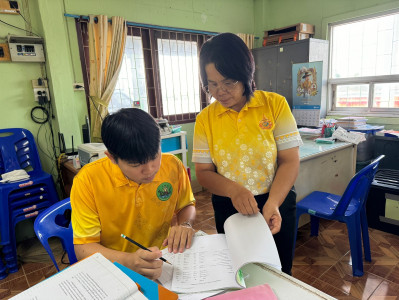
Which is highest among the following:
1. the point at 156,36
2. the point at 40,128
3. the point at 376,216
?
the point at 156,36

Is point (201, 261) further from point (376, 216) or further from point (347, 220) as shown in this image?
point (376, 216)

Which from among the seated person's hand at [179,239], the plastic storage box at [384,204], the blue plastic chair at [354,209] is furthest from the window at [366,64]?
the seated person's hand at [179,239]

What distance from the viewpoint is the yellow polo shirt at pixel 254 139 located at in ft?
3.49

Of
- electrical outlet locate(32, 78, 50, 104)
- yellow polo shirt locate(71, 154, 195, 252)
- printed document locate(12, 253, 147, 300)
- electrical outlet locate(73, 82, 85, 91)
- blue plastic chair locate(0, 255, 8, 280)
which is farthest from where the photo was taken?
electrical outlet locate(73, 82, 85, 91)

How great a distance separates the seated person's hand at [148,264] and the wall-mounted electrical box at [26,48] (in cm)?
253

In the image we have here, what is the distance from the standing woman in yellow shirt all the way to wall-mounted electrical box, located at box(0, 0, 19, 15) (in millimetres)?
2374

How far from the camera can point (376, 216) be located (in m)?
2.53

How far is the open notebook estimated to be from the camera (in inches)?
28.8

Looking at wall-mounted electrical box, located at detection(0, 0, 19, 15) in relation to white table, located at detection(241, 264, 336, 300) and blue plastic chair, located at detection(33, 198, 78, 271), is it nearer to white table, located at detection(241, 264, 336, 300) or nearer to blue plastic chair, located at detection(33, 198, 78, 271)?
blue plastic chair, located at detection(33, 198, 78, 271)

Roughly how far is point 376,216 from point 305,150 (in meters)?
1.01

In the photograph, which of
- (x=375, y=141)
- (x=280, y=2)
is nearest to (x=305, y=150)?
(x=375, y=141)

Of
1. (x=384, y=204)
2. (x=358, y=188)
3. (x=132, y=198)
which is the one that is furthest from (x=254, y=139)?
(x=384, y=204)

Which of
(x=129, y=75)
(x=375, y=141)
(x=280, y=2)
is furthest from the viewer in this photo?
(x=280, y=2)

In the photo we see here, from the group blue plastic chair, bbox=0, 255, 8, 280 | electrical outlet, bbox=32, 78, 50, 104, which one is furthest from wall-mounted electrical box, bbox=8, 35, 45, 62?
blue plastic chair, bbox=0, 255, 8, 280
